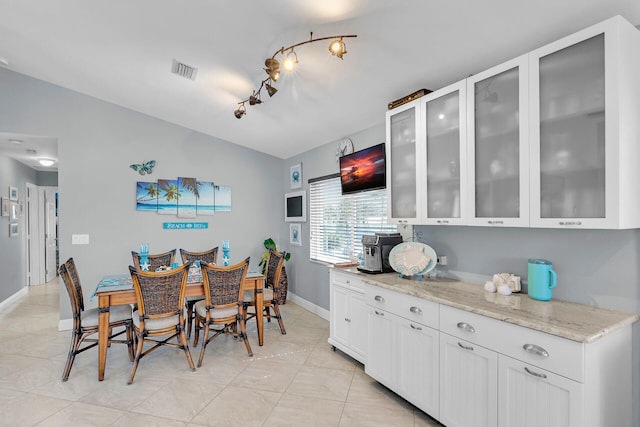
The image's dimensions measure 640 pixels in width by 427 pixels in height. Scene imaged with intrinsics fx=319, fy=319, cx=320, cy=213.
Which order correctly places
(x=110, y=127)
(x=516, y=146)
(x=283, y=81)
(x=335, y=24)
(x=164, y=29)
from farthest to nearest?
(x=110, y=127), (x=283, y=81), (x=164, y=29), (x=335, y=24), (x=516, y=146)

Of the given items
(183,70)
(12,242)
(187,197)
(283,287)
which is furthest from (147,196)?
(12,242)

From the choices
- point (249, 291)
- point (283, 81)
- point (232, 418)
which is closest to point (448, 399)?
point (232, 418)

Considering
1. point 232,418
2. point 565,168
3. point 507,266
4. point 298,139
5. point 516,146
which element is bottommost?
point 232,418

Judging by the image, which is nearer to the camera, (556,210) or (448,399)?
(556,210)

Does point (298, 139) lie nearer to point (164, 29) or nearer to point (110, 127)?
point (164, 29)

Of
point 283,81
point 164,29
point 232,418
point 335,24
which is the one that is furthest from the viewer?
point 283,81

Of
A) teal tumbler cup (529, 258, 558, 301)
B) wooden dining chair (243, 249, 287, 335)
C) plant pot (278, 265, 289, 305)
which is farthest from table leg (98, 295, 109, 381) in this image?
teal tumbler cup (529, 258, 558, 301)

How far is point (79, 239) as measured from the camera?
4.28m

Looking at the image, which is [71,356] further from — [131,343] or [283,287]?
[283,287]

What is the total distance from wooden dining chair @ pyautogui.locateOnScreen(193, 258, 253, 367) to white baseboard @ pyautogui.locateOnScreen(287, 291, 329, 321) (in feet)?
4.67

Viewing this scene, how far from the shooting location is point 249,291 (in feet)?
12.7

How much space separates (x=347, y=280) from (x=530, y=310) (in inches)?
66.5

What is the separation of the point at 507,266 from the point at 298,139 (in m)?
3.14

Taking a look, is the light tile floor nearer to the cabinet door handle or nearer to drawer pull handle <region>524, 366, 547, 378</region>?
the cabinet door handle
